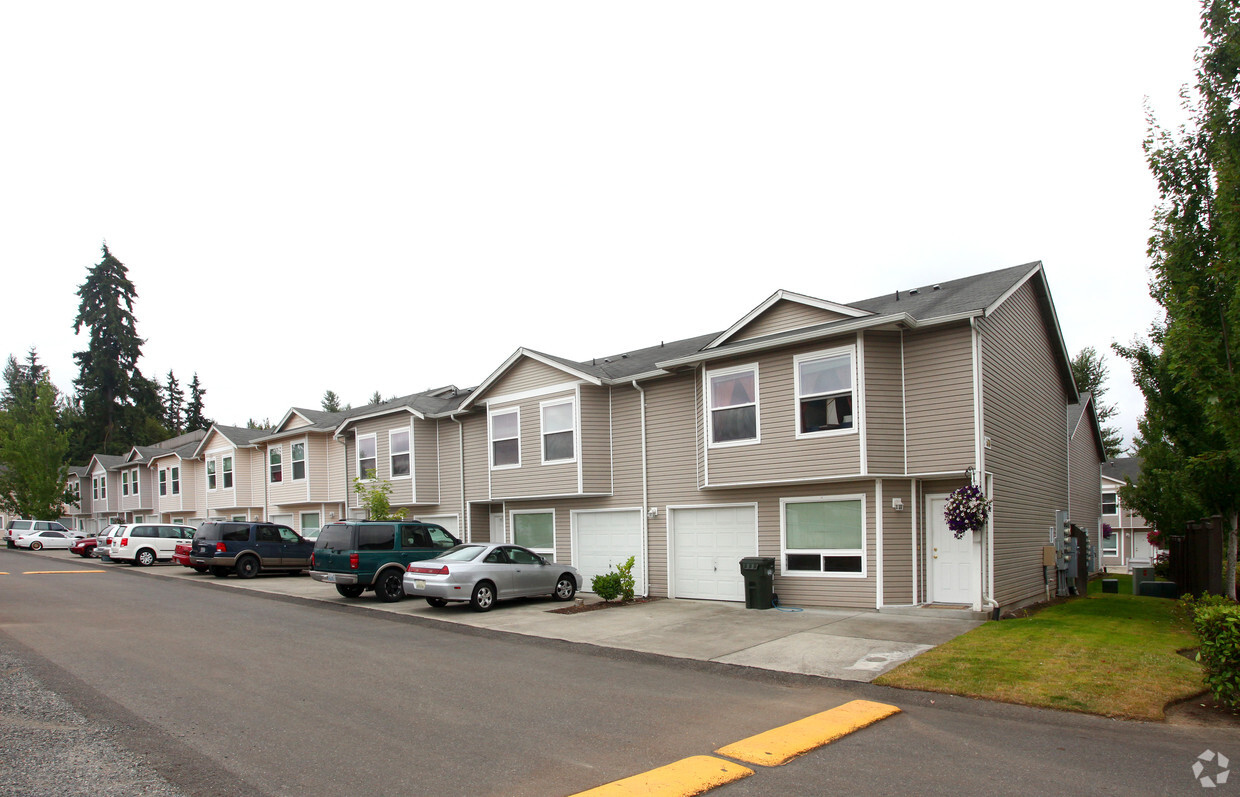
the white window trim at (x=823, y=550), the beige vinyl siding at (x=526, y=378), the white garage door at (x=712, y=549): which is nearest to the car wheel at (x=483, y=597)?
the white garage door at (x=712, y=549)

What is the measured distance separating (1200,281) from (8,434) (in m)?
64.8

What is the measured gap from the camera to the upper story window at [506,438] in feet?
72.1

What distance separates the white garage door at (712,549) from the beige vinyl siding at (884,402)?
335 cm

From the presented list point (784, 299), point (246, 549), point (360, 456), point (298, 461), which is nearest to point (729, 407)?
point (784, 299)

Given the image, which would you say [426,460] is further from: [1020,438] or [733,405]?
[1020,438]

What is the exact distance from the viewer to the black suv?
25.1m

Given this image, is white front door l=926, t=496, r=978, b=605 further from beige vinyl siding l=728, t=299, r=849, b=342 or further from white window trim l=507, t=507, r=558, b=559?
white window trim l=507, t=507, r=558, b=559

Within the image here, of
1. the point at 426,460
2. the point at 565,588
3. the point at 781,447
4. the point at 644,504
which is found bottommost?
the point at 565,588

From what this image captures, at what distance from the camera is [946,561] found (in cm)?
1489

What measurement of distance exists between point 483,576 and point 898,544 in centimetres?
842

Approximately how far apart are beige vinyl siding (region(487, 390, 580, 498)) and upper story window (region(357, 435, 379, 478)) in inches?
280

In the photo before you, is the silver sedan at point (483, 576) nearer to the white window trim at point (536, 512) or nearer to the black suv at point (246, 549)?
the white window trim at point (536, 512)

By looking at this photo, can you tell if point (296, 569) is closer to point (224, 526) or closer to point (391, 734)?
point (224, 526)

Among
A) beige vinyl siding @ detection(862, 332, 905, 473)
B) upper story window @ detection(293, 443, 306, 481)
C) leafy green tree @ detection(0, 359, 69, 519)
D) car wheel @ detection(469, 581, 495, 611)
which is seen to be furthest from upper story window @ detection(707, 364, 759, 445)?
leafy green tree @ detection(0, 359, 69, 519)
